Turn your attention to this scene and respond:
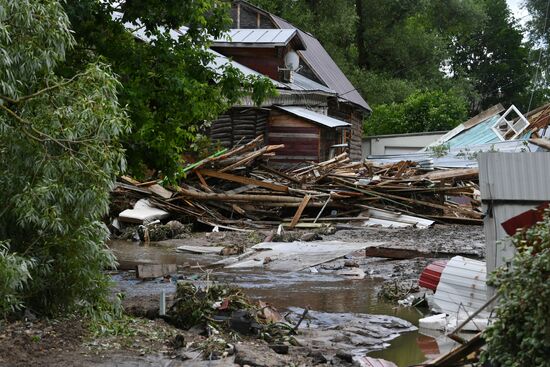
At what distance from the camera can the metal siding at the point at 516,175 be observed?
29.6ft

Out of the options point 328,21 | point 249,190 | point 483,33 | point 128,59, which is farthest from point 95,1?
point 483,33

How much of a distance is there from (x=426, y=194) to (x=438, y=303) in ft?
43.9

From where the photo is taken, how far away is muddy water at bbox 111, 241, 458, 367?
10.2m

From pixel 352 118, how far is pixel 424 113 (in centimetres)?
652

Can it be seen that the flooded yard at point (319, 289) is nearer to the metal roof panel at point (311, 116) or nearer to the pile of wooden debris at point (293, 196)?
the pile of wooden debris at point (293, 196)

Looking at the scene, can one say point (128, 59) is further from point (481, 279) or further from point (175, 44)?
point (481, 279)

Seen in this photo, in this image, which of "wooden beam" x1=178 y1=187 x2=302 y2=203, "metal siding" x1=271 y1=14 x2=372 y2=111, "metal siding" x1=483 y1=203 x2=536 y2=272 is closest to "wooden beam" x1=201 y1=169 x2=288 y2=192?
"wooden beam" x1=178 y1=187 x2=302 y2=203

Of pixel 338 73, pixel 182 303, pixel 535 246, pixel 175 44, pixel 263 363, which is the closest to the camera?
pixel 535 246

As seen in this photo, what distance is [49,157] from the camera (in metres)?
8.72

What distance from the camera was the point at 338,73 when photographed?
45.7 meters

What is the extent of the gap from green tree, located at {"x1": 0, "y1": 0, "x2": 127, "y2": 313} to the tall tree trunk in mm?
45549

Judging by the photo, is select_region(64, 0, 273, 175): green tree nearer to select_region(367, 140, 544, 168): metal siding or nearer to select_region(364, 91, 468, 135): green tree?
select_region(367, 140, 544, 168): metal siding

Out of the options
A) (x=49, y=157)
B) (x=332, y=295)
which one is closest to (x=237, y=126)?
(x=332, y=295)

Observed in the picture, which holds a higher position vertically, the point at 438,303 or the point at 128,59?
the point at 128,59
